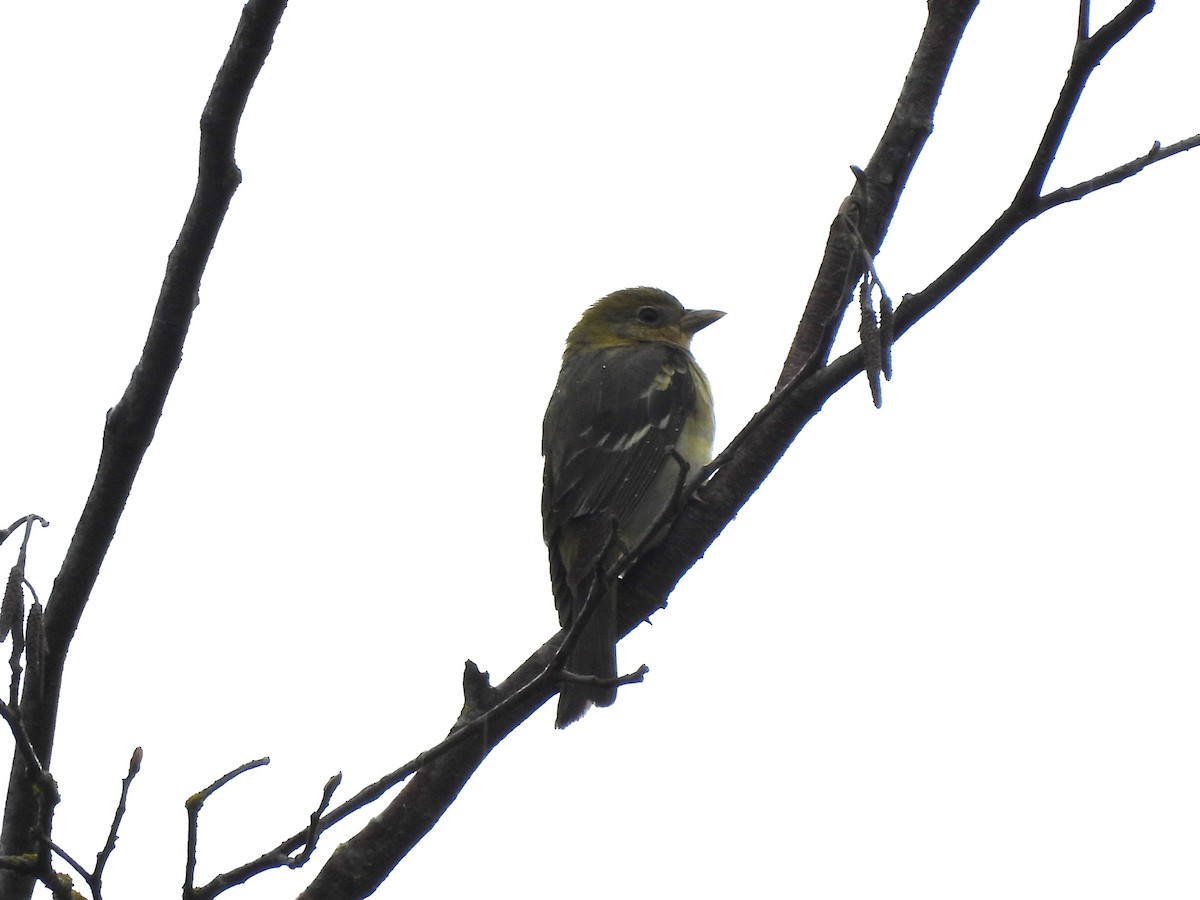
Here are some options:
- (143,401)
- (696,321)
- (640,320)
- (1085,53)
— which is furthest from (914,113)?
(640,320)

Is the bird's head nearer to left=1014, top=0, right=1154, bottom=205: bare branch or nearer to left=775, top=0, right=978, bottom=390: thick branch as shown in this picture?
left=775, top=0, right=978, bottom=390: thick branch

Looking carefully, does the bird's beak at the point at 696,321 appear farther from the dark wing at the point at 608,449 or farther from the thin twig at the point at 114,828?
the thin twig at the point at 114,828

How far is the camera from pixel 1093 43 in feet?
10.2

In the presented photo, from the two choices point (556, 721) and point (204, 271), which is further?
point (556, 721)

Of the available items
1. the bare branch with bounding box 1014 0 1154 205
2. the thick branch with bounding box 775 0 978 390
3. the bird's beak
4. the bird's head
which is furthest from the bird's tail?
the bird's beak

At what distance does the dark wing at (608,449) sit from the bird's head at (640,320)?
71 cm

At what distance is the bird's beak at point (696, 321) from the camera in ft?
28.6

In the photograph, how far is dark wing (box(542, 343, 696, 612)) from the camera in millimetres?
6887

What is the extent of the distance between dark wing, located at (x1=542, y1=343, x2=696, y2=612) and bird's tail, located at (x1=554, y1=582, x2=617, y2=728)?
0.55 m

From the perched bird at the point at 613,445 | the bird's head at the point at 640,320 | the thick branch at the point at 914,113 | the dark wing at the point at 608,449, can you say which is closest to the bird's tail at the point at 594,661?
the perched bird at the point at 613,445

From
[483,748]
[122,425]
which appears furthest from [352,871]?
[122,425]

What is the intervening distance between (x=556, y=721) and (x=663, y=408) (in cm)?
218

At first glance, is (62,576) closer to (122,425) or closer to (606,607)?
(122,425)

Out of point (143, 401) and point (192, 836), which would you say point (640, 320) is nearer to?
point (143, 401)
